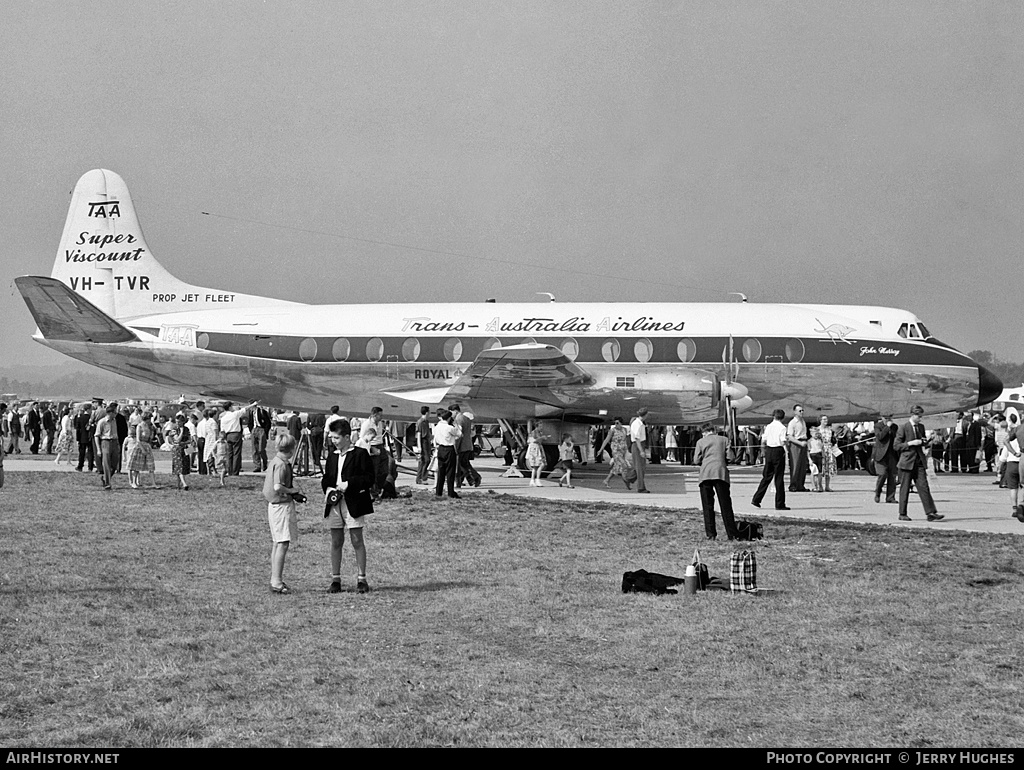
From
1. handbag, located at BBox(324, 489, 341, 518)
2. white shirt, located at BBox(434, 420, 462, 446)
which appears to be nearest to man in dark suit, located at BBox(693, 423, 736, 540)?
handbag, located at BBox(324, 489, 341, 518)

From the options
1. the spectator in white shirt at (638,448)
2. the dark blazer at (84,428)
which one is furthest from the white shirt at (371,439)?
the dark blazer at (84,428)

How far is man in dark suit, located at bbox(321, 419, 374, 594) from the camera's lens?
11.0m

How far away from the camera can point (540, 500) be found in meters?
20.8

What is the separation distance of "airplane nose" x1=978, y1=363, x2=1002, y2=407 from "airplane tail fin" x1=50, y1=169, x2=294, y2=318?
19.4m

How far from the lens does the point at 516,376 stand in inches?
993

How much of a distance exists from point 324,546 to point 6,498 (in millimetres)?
9375

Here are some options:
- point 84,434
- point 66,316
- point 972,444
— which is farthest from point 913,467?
point 84,434

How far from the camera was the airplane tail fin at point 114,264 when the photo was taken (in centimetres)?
3002

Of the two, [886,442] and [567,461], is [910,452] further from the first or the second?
[567,461]

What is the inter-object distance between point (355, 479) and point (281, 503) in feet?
2.71

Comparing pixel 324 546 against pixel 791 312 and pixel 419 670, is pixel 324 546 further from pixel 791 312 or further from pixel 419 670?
pixel 791 312

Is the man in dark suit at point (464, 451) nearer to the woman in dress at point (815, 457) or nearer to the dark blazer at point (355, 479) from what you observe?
the woman in dress at point (815, 457)

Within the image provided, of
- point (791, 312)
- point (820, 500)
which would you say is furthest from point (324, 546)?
point (791, 312)
